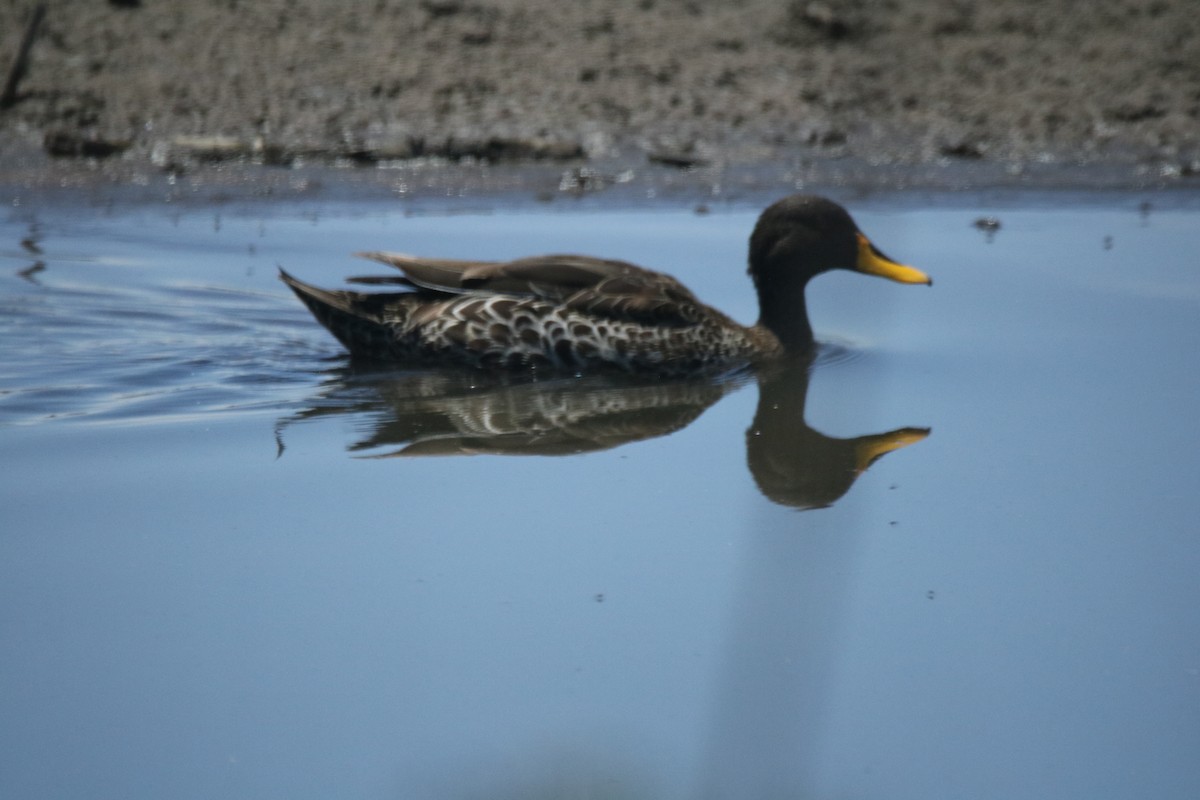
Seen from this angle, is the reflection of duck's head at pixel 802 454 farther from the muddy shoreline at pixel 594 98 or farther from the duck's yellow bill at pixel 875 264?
the muddy shoreline at pixel 594 98

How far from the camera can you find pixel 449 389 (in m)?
7.71

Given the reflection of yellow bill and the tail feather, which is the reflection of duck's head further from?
the tail feather

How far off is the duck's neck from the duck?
88mm

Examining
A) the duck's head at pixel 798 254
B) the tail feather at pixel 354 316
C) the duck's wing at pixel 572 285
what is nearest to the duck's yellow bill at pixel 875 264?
the duck's head at pixel 798 254

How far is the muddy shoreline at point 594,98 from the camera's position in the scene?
1219 cm

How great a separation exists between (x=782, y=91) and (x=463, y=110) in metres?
2.53

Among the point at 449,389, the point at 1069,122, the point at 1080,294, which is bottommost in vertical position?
the point at 449,389

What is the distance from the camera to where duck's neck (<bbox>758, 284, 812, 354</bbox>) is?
332 inches

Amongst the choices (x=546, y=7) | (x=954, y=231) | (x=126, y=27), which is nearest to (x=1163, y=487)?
(x=954, y=231)

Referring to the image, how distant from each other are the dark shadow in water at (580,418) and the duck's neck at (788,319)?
15 centimetres

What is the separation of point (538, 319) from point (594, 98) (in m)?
5.80

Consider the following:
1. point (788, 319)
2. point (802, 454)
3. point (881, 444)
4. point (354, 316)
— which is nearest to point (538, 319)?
point (354, 316)

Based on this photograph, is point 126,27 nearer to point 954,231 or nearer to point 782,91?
point 782,91

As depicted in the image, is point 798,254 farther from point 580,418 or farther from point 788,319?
point 580,418
